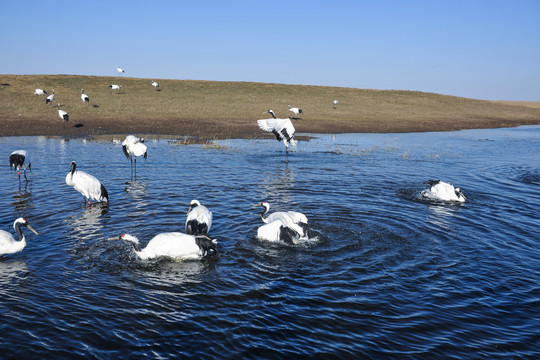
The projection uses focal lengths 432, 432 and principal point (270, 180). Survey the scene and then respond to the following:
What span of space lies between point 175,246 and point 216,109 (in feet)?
134

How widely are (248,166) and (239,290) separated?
13.6m

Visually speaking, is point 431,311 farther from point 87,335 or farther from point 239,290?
point 87,335

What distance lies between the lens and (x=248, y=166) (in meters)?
21.2

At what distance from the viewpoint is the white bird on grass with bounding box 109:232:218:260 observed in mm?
9039

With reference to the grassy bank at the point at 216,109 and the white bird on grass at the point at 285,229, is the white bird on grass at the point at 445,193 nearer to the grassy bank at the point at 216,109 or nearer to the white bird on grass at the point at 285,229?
the white bird on grass at the point at 285,229

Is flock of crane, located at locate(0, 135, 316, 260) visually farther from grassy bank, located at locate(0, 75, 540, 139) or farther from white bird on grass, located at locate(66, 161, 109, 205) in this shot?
grassy bank, located at locate(0, 75, 540, 139)

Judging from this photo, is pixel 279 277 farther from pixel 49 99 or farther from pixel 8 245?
pixel 49 99

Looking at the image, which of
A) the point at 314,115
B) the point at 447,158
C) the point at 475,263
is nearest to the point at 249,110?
the point at 314,115

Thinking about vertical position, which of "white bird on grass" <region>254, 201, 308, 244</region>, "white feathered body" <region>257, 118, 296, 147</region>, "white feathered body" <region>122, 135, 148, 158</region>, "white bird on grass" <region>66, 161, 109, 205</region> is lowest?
"white bird on grass" <region>254, 201, 308, 244</region>

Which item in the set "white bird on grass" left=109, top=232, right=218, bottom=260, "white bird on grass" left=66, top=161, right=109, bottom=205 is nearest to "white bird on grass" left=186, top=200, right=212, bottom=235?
"white bird on grass" left=109, top=232, right=218, bottom=260

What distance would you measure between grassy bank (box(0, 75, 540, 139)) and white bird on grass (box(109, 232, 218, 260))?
24.1 metres

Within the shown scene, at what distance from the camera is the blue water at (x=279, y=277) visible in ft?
20.9

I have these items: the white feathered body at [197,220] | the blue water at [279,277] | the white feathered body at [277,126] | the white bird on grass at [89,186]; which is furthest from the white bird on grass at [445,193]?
the white bird on grass at [89,186]

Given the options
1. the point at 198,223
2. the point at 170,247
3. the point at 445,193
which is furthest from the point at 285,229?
the point at 445,193
